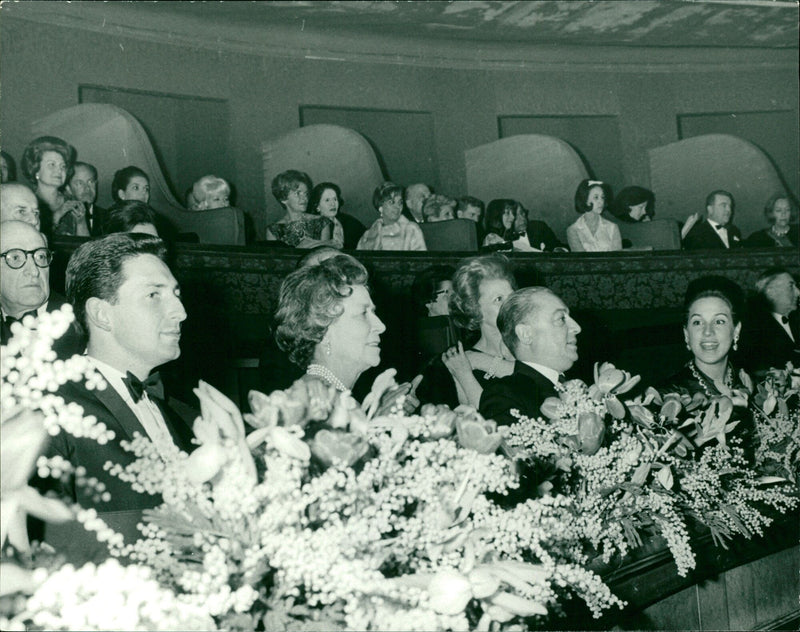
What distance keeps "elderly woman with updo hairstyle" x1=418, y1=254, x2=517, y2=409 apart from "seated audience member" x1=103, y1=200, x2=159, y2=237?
4.38 feet

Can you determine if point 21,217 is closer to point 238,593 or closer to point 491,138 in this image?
point 238,593

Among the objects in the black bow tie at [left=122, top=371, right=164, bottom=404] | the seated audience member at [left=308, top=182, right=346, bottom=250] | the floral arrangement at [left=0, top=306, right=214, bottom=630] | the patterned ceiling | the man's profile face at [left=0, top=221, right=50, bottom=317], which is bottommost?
the floral arrangement at [left=0, top=306, right=214, bottom=630]

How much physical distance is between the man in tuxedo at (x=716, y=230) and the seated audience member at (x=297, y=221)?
343cm

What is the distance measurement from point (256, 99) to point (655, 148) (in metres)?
4.49

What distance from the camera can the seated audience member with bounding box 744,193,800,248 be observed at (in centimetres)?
837

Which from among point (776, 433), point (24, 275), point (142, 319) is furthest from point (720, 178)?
point (142, 319)

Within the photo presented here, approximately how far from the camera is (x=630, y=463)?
6.58 ft

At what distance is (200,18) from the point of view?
8.47 m

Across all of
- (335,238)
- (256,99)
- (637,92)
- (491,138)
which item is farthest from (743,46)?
(335,238)

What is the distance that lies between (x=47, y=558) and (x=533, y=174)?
8664 mm

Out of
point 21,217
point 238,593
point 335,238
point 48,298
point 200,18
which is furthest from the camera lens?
point 200,18

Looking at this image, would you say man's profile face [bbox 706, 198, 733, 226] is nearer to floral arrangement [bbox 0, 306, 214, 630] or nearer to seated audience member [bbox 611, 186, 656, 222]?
seated audience member [bbox 611, 186, 656, 222]

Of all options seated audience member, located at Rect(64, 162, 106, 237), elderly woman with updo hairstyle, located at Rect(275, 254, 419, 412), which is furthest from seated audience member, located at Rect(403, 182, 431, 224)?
elderly woman with updo hairstyle, located at Rect(275, 254, 419, 412)

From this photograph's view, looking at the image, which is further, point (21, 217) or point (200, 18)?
point (200, 18)
